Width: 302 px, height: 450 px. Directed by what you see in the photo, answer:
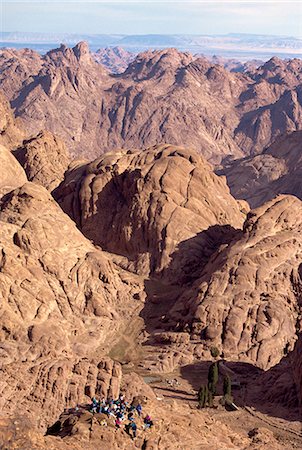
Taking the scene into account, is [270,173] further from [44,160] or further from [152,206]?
[152,206]

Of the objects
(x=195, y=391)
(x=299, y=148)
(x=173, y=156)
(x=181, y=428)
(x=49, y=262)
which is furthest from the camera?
(x=299, y=148)

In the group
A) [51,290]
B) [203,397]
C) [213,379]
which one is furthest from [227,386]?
[51,290]

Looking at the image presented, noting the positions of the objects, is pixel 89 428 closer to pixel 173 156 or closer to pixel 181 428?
pixel 181 428

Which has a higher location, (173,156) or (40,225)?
(173,156)

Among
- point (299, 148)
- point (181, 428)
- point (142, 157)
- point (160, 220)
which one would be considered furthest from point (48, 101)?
point (181, 428)

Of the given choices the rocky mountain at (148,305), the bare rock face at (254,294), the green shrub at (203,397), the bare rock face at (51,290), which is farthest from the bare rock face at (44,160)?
the green shrub at (203,397)
